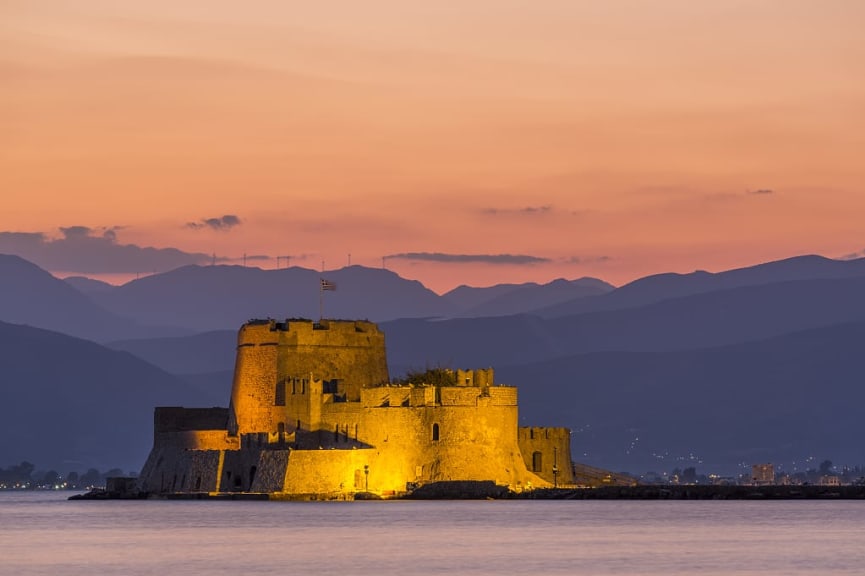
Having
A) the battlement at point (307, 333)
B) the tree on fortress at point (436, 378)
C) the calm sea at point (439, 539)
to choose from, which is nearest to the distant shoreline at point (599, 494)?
the calm sea at point (439, 539)

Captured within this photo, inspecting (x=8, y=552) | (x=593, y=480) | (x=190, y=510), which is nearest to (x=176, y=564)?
(x=8, y=552)

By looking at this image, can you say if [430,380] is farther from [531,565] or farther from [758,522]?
[531,565]

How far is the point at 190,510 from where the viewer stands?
116 m

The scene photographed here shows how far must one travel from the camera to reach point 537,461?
124 meters

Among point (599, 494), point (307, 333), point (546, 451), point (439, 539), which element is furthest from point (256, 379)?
point (439, 539)

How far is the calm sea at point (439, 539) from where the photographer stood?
76.6 m

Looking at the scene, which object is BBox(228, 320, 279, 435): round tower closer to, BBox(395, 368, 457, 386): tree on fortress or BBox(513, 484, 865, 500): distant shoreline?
BBox(395, 368, 457, 386): tree on fortress

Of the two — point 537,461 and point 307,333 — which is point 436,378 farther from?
point 537,461

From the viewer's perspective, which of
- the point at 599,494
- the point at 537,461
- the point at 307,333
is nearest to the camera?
the point at 307,333

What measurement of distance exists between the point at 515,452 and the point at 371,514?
11.3 m

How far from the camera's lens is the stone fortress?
112750 millimetres

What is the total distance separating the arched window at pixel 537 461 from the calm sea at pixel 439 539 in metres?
2.23

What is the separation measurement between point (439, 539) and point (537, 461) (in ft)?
113

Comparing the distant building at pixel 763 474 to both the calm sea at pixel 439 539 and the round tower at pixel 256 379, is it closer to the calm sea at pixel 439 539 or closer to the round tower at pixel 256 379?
the calm sea at pixel 439 539
